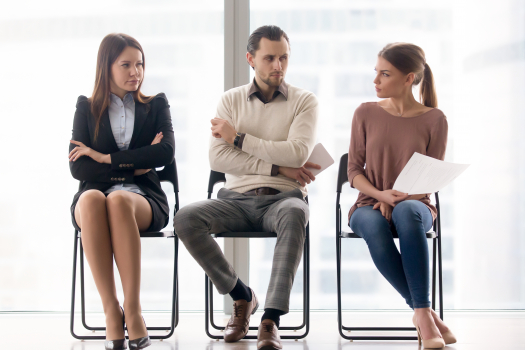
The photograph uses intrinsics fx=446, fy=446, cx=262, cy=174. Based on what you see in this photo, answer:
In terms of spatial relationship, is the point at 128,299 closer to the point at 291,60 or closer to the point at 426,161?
the point at 426,161

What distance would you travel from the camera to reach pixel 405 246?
68.0 inches

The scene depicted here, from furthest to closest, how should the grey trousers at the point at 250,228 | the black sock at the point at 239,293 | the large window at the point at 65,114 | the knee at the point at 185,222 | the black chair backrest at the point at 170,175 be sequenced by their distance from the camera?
1. the large window at the point at 65,114
2. the black chair backrest at the point at 170,175
3. the black sock at the point at 239,293
4. the knee at the point at 185,222
5. the grey trousers at the point at 250,228

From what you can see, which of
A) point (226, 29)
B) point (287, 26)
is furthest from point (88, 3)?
point (287, 26)

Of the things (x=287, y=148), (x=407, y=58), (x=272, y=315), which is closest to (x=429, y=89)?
(x=407, y=58)

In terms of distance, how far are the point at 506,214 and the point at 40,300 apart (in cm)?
283

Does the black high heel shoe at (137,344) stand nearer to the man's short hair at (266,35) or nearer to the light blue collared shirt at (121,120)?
the light blue collared shirt at (121,120)

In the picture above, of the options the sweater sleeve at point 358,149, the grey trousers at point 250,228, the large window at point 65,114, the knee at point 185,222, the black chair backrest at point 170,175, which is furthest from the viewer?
the large window at point 65,114

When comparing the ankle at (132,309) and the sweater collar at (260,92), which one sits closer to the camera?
the ankle at (132,309)

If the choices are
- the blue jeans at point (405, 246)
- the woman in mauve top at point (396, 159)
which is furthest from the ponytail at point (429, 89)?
the blue jeans at point (405, 246)

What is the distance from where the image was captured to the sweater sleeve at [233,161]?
6.75 ft

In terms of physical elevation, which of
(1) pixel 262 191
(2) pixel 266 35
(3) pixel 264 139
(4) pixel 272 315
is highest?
(2) pixel 266 35

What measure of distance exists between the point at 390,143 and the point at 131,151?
1.17m

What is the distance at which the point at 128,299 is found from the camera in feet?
5.62

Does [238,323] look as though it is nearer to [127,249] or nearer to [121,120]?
[127,249]
